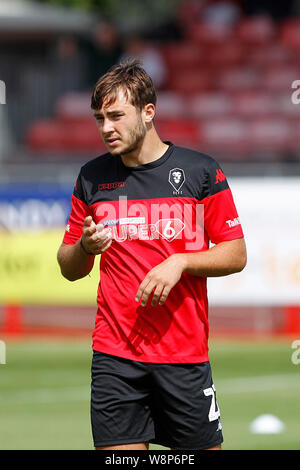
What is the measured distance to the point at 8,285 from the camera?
15406mm

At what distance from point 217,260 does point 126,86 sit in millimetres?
955

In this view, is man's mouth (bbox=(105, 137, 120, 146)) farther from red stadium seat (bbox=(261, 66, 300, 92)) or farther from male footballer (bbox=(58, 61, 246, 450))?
red stadium seat (bbox=(261, 66, 300, 92))

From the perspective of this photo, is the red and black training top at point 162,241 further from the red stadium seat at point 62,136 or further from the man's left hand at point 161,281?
the red stadium seat at point 62,136

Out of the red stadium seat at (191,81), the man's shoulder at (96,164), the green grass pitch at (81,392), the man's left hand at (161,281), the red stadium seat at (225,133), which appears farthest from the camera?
the red stadium seat at (191,81)

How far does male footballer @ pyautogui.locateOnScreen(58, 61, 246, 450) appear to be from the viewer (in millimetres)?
5070

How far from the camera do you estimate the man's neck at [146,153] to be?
5211 millimetres

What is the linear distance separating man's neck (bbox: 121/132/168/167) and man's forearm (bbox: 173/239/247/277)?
1.80 ft

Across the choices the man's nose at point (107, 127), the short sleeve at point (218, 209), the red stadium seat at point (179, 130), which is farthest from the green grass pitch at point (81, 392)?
the red stadium seat at point (179, 130)

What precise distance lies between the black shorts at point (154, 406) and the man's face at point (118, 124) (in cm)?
105

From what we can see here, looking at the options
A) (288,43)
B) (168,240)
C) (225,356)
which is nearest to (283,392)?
(225,356)

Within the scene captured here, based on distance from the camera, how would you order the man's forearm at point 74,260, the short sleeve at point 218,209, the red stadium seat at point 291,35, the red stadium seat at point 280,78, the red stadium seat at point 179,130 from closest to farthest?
the short sleeve at point 218,209 < the man's forearm at point 74,260 < the red stadium seat at point 179,130 < the red stadium seat at point 280,78 < the red stadium seat at point 291,35

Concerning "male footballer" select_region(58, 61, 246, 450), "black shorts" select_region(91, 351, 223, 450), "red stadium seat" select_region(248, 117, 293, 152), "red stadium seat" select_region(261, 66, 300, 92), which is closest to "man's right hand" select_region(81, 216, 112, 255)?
"male footballer" select_region(58, 61, 246, 450)

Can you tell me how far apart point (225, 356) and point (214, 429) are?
8313mm

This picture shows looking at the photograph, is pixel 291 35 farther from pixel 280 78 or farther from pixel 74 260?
pixel 74 260
